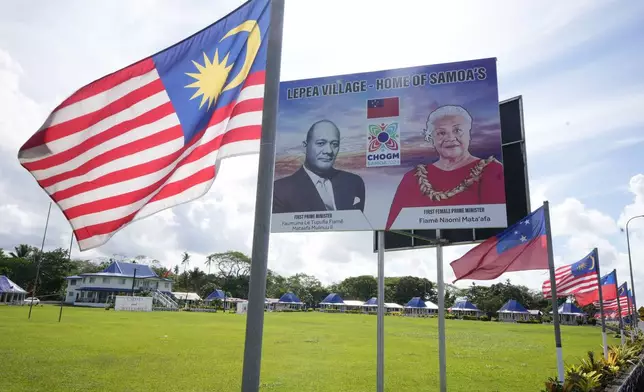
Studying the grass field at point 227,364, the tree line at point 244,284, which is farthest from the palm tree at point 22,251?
the grass field at point 227,364

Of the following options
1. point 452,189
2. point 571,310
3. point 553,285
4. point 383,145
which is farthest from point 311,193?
point 571,310

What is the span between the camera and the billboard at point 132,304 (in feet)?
161

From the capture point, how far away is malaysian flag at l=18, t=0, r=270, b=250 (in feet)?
14.6

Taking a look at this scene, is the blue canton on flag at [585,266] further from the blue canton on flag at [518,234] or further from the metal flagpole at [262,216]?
the metal flagpole at [262,216]

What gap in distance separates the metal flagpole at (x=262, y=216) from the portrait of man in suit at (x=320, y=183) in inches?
160

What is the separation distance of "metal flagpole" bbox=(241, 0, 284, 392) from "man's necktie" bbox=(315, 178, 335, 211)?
4177 mm

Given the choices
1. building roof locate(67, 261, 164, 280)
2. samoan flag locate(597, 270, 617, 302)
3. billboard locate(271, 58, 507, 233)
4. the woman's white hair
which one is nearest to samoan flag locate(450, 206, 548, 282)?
billboard locate(271, 58, 507, 233)

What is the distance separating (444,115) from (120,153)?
4805 mm

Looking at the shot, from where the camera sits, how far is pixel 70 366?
40.0 feet

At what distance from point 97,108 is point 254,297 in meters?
2.83

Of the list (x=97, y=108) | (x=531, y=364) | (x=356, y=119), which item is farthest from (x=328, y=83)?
(x=531, y=364)

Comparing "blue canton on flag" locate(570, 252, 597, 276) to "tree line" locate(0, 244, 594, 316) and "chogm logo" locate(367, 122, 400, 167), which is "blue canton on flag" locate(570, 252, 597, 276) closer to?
"chogm logo" locate(367, 122, 400, 167)

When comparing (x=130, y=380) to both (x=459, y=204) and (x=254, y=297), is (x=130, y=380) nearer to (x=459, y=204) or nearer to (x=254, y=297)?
(x=459, y=204)

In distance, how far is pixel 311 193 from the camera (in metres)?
8.00
